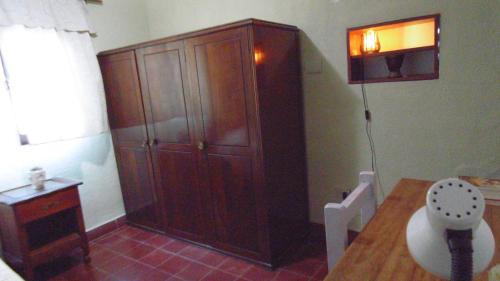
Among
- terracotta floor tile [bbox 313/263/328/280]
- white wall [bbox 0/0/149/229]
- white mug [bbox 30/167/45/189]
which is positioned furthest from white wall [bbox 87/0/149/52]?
terracotta floor tile [bbox 313/263/328/280]

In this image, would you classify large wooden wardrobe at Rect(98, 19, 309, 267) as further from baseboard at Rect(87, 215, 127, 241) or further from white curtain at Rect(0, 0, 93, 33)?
baseboard at Rect(87, 215, 127, 241)

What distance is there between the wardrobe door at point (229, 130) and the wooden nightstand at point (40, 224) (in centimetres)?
111

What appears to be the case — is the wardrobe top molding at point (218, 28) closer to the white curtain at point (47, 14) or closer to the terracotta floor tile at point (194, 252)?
the white curtain at point (47, 14)

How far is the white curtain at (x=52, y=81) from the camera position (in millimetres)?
2393

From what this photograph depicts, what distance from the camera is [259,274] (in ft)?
7.30

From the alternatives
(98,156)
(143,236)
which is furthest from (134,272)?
(98,156)

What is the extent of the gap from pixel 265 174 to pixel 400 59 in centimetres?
116

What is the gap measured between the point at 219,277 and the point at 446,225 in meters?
2.03

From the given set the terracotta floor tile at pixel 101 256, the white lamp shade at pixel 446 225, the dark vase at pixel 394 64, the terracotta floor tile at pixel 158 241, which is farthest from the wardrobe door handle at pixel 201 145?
the white lamp shade at pixel 446 225

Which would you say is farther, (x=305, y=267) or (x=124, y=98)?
(x=124, y=98)

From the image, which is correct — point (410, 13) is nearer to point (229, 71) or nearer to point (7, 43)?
point (229, 71)

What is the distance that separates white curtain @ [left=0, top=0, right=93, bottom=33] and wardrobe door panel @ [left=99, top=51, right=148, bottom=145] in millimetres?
358

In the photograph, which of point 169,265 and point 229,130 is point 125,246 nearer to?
point 169,265

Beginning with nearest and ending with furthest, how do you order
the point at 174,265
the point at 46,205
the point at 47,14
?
the point at 46,205 → the point at 174,265 → the point at 47,14
